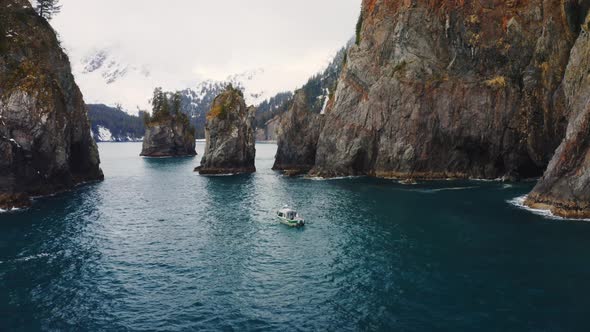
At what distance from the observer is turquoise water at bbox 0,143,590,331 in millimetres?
30750

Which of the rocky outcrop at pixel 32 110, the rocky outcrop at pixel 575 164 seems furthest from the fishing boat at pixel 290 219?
the rocky outcrop at pixel 32 110

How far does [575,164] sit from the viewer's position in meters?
61.8

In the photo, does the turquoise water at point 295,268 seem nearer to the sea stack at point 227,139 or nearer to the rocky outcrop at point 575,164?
the rocky outcrop at point 575,164

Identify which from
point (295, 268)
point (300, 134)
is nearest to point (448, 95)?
point (300, 134)

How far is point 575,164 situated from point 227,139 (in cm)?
9159

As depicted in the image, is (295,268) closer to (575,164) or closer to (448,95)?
(575,164)

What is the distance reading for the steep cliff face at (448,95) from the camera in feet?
321

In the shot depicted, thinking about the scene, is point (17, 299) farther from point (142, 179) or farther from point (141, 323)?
point (142, 179)

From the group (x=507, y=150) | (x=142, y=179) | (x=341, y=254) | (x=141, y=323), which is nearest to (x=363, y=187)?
(x=507, y=150)

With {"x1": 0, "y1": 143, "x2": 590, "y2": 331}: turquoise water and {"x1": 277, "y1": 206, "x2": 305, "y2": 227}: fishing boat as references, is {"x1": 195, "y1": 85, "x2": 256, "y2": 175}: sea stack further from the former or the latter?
{"x1": 277, "y1": 206, "x2": 305, "y2": 227}: fishing boat

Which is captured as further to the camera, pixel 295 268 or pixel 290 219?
pixel 290 219

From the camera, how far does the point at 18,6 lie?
286 ft

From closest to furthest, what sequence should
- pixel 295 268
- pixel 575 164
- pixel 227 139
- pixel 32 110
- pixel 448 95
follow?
pixel 295 268 < pixel 575 164 < pixel 32 110 < pixel 448 95 < pixel 227 139

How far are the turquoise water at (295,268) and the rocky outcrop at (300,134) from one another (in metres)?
65.5
